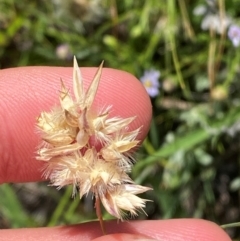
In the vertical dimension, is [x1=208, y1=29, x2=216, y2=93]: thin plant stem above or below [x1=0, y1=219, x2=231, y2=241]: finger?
above

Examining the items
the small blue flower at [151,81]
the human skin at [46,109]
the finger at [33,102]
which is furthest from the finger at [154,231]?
the small blue flower at [151,81]

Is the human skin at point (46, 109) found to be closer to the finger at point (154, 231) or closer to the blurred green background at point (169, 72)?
the finger at point (154, 231)

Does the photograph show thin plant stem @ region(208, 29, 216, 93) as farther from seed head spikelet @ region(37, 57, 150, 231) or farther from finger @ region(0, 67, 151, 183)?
seed head spikelet @ region(37, 57, 150, 231)

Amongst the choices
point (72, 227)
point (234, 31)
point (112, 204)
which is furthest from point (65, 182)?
point (234, 31)

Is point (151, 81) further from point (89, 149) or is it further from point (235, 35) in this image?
point (89, 149)

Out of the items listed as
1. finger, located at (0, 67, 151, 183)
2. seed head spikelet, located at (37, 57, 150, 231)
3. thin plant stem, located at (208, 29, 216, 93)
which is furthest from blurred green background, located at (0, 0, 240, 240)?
seed head spikelet, located at (37, 57, 150, 231)

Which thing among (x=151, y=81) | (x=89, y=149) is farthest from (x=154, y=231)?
(x=151, y=81)

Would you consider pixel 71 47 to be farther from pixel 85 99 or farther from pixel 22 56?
pixel 85 99
